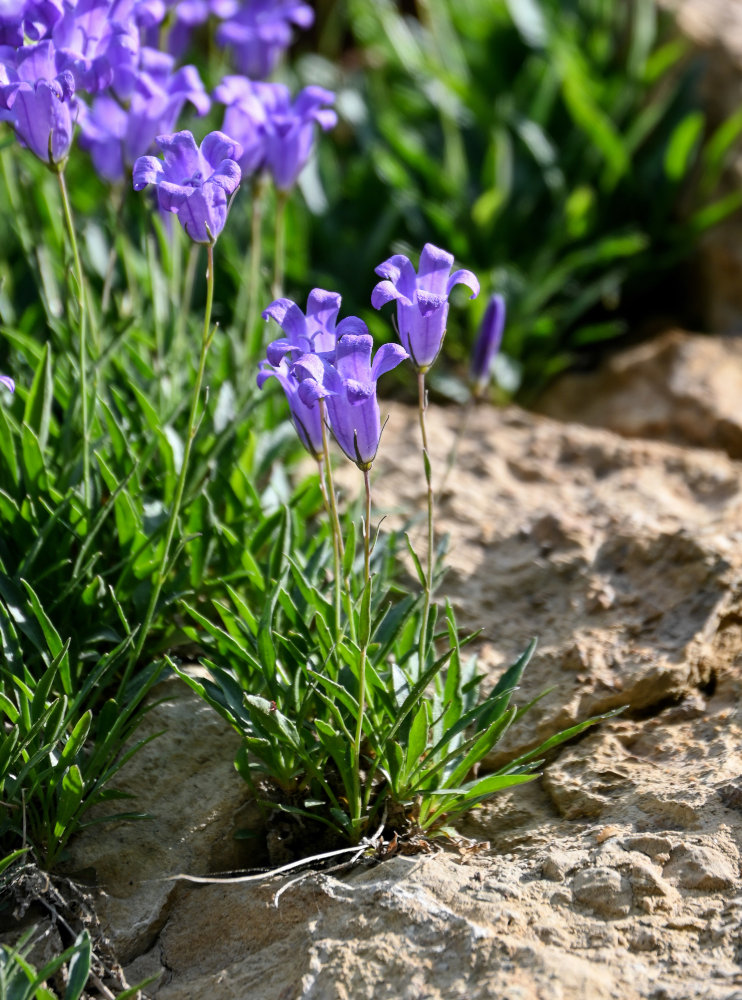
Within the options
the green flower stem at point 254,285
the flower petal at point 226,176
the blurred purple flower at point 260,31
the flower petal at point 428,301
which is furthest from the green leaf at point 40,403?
the blurred purple flower at point 260,31

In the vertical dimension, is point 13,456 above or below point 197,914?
above

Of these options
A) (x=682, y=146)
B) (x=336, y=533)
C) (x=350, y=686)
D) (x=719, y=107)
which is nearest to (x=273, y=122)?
(x=336, y=533)

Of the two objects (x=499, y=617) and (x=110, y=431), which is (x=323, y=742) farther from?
(x=110, y=431)

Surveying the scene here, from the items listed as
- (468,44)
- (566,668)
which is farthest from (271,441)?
(468,44)

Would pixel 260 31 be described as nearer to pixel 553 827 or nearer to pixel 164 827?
pixel 164 827

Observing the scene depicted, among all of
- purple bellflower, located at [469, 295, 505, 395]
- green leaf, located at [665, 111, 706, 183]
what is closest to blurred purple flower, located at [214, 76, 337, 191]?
purple bellflower, located at [469, 295, 505, 395]

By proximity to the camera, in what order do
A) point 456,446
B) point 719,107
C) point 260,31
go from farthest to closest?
point 719,107 → point 260,31 → point 456,446
